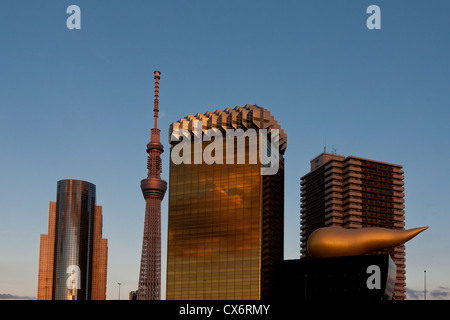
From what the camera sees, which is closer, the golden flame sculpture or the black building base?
the golden flame sculpture

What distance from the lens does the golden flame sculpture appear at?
110 meters

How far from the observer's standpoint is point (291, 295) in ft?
433

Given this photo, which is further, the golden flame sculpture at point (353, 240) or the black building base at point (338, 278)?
the black building base at point (338, 278)

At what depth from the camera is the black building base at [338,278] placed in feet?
400

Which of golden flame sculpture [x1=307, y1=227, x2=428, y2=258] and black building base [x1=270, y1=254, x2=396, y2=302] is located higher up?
golden flame sculpture [x1=307, y1=227, x2=428, y2=258]

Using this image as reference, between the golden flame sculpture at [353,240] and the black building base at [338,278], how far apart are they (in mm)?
7009

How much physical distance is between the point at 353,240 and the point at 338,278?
15.6 metres

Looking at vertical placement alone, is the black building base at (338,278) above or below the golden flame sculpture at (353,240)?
below

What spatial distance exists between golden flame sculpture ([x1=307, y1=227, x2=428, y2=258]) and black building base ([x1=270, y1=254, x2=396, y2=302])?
7009 millimetres

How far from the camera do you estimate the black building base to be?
12194 cm
